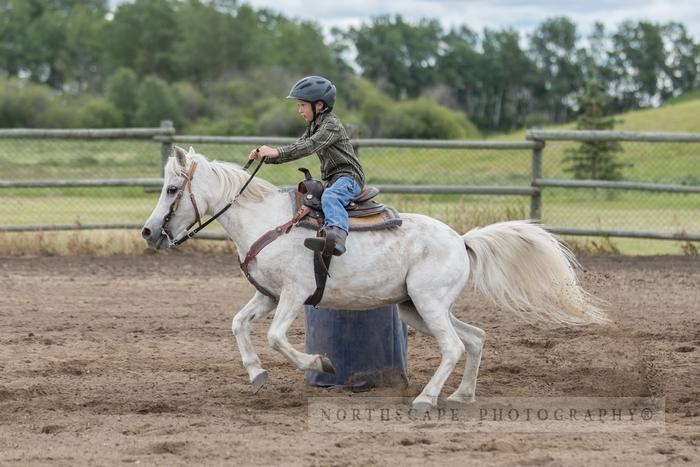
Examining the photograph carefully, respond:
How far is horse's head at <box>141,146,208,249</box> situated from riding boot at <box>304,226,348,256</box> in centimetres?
91

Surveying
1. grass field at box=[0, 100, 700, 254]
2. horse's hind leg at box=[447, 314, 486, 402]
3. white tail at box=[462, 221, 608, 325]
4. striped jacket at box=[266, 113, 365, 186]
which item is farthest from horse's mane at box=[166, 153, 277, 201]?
grass field at box=[0, 100, 700, 254]

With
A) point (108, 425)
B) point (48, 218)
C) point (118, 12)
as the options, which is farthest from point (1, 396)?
point (118, 12)

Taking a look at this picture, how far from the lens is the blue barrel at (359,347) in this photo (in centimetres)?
749

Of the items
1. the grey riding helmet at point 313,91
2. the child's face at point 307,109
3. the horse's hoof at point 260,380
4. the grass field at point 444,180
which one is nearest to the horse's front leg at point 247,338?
the horse's hoof at point 260,380

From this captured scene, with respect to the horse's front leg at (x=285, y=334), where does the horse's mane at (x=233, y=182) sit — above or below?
above

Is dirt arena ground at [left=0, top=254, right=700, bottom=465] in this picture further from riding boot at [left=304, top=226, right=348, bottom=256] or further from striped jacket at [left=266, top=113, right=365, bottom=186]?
striped jacket at [left=266, top=113, right=365, bottom=186]

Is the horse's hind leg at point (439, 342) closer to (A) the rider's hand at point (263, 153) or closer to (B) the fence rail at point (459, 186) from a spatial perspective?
(A) the rider's hand at point (263, 153)

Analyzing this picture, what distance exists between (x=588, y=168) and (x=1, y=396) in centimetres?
2299

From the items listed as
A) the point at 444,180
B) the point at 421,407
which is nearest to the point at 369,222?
the point at 421,407

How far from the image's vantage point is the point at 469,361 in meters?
7.09

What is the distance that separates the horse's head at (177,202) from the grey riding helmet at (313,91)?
0.88 metres

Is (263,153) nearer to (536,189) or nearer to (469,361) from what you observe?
(469,361)

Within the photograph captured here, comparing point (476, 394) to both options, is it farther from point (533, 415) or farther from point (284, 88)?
point (284, 88)

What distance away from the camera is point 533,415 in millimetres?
6629
